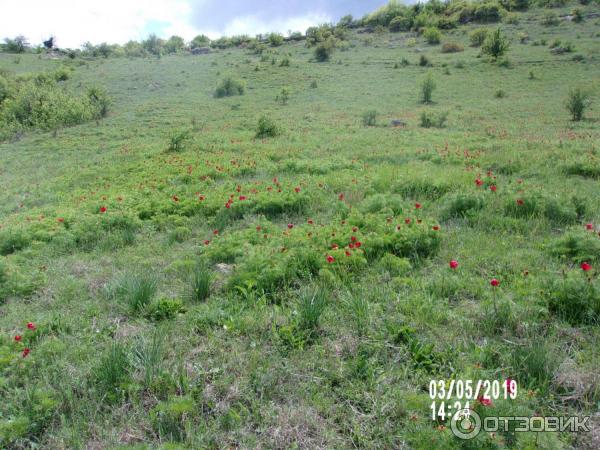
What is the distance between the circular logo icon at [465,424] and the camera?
263 centimetres

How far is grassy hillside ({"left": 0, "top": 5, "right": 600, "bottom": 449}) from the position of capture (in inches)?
122

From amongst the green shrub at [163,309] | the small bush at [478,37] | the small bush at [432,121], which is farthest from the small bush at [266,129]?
the small bush at [478,37]

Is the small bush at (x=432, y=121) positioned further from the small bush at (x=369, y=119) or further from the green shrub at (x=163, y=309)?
the green shrub at (x=163, y=309)

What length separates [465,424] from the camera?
8.88 feet

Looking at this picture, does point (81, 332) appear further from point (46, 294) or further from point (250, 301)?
point (250, 301)

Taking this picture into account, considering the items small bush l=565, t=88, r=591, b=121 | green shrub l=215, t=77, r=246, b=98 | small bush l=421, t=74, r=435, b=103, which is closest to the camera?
small bush l=565, t=88, r=591, b=121

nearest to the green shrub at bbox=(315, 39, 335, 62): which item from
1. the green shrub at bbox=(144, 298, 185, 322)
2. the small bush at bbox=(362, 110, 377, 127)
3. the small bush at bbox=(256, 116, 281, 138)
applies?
the small bush at bbox=(362, 110, 377, 127)

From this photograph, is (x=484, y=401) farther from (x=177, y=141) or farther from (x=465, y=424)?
(x=177, y=141)

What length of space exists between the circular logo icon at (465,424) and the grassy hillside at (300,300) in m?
0.07

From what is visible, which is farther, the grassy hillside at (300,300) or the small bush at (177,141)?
the small bush at (177,141)

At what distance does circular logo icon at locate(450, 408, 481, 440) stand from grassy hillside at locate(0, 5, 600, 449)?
69 millimetres

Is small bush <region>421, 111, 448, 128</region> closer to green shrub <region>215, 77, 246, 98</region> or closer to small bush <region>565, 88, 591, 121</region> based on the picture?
small bush <region>565, 88, 591, 121</region>

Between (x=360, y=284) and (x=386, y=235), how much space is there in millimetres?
1081

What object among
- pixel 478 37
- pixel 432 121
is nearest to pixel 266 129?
pixel 432 121
